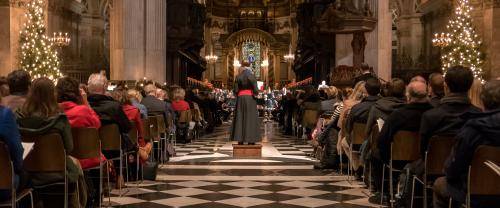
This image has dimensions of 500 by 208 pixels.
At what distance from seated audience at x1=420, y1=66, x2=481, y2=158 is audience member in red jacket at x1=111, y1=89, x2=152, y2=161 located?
14.2ft

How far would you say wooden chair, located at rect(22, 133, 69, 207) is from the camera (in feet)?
18.4

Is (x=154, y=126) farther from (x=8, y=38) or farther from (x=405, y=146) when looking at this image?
(x=8, y=38)

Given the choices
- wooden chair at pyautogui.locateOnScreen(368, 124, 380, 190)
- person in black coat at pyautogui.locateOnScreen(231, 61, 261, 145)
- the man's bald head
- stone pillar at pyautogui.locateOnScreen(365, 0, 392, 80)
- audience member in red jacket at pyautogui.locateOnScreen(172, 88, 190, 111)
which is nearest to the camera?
the man's bald head

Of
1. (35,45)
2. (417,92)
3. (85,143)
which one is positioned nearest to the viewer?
(85,143)

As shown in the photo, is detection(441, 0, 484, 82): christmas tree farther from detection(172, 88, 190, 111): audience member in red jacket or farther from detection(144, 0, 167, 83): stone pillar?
detection(172, 88, 190, 111): audience member in red jacket

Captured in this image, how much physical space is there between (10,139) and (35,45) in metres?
18.6

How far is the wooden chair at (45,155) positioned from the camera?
562 cm

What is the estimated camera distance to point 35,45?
22.6 meters

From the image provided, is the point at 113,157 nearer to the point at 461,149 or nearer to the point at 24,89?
the point at 24,89

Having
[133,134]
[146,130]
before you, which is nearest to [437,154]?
[133,134]

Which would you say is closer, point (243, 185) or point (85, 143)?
point (85, 143)

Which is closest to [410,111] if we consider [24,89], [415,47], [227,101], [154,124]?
[24,89]

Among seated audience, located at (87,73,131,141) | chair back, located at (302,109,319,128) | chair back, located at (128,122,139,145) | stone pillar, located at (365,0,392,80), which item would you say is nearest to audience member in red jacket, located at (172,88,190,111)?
chair back, located at (302,109,319,128)

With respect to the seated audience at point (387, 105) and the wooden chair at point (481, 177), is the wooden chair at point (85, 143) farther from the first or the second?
the wooden chair at point (481, 177)
